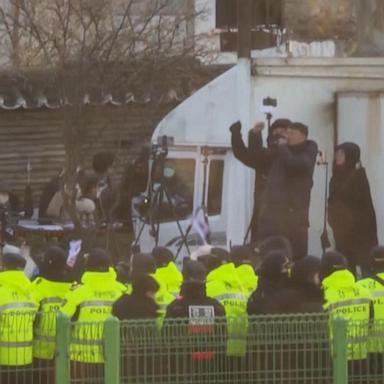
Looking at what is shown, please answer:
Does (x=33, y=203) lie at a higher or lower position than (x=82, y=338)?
higher

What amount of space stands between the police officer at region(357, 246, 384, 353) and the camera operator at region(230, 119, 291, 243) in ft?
14.2

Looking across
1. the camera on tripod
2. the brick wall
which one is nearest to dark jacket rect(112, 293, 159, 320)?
the camera on tripod

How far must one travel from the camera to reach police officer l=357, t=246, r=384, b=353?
10156 mm

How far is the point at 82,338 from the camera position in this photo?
9914 millimetres

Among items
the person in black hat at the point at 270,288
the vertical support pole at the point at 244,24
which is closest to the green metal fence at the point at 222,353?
the person in black hat at the point at 270,288

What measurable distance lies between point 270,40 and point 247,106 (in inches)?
135

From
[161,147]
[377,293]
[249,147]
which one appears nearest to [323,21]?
[161,147]

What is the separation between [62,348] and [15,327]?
69cm

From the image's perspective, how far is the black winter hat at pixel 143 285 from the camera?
10594 millimetres

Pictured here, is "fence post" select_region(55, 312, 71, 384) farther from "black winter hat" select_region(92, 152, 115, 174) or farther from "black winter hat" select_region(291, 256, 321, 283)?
"black winter hat" select_region(92, 152, 115, 174)

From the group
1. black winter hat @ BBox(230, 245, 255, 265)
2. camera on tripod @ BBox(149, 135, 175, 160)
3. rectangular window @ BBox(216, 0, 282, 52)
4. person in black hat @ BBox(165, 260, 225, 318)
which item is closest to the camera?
person in black hat @ BBox(165, 260, 225, 318)

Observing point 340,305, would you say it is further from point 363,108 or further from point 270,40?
point 270,40

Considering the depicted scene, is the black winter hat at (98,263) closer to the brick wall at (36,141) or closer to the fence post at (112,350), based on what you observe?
the fence post at (112,350)

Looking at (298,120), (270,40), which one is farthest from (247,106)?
(270,40)
